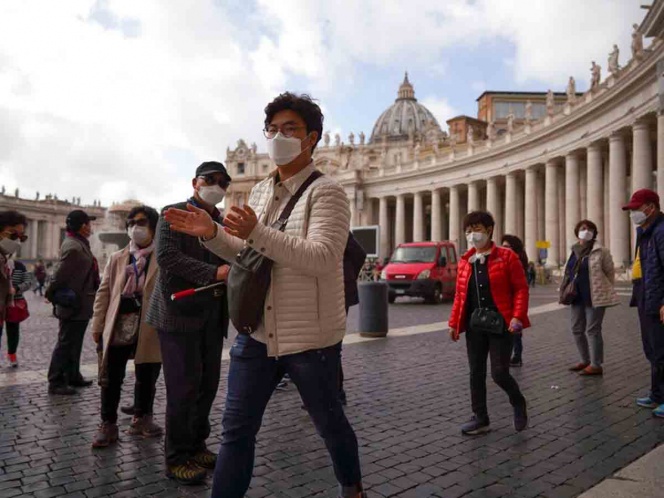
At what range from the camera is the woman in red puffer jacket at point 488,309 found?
4.70 metres

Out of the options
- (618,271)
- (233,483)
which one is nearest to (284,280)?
(233,483)

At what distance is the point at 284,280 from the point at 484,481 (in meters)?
2.13

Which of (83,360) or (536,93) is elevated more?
(536,93)

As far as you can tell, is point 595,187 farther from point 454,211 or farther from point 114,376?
point 114,376

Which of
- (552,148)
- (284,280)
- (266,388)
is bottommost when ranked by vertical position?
(266,388)

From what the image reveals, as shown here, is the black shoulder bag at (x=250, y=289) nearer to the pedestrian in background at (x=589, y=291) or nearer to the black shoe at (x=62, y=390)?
the black shoe at (x=62, y=390)

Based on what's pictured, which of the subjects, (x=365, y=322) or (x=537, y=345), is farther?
(x=365, y=322)

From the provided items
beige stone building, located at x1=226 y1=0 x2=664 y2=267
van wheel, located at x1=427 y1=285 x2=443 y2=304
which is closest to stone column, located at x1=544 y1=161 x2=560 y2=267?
beige stone building, located at x1=226 y1=0 x2=664 y2=267

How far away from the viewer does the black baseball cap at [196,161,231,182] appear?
3806 mm

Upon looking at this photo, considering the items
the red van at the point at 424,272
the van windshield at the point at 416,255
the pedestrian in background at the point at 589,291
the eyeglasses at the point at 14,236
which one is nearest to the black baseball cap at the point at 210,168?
the eyeglasses at the point at 14,236

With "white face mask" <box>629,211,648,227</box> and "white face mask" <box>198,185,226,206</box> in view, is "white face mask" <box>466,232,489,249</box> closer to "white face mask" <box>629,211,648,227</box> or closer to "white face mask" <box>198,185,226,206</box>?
"white face mask" <box>629,211,648,227</box>

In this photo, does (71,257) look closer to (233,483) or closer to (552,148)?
(233,483)

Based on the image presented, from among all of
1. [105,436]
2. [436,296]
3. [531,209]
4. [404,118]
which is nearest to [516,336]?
[105,436]

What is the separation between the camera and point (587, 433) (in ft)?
15.3
